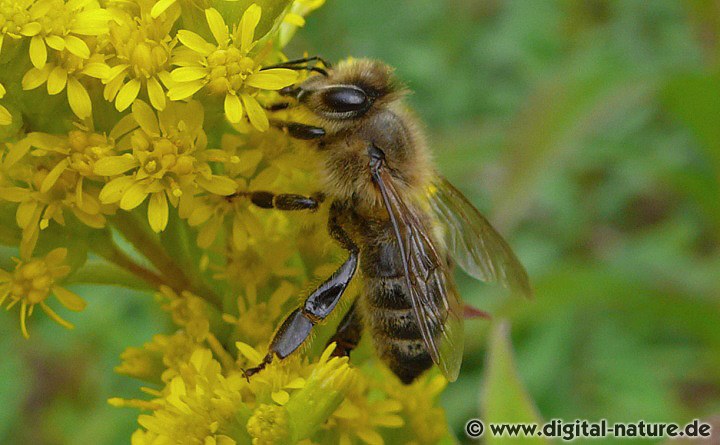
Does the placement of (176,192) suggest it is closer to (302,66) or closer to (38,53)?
(38,53)

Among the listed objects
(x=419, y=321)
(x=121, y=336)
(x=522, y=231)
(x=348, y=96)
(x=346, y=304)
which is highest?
(x=348, y=96)

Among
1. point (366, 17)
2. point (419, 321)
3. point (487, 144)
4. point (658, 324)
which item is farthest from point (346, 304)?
point (366, 17)

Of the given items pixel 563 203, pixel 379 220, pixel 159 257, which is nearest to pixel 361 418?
pixel 379 220

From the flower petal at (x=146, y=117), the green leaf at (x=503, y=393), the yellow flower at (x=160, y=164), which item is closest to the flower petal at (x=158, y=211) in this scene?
the yellow flower at (x=160, y=164)

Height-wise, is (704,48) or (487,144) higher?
(704,48)

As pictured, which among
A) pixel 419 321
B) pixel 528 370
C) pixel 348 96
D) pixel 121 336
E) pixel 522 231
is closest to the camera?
pixel 419 321

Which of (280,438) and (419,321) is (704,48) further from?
(280,438)
